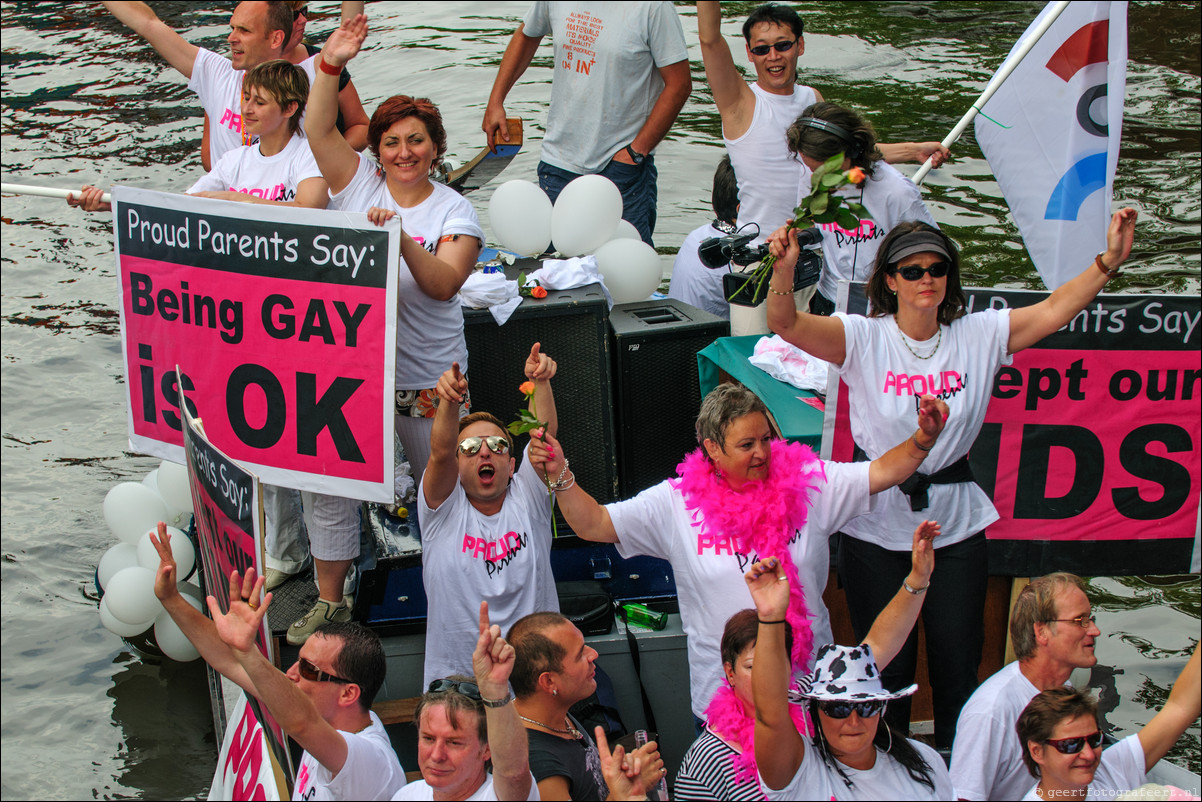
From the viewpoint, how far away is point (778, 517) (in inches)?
141

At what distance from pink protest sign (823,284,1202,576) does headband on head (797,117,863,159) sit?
72 cm

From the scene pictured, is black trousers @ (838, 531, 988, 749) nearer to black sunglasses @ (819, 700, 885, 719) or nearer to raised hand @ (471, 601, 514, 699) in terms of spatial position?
black sunglasses @ (819, 700, 885, 719)

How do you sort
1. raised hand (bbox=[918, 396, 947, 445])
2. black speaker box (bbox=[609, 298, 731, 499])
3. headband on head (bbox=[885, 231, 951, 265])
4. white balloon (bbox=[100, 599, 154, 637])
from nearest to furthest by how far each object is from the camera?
1. raised hand (bbox=[918, 396, 947, 445])
2. headband on head (bbox=[885, 231, 951, 265])
3. white balloon (bbox=[100, 599, 154, 637])
4. black speaker box (bbox=[609, 298, 731, 499])

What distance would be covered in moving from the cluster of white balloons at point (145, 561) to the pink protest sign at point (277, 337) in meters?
0.71

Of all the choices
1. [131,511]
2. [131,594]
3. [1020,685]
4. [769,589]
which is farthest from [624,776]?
[131,511]

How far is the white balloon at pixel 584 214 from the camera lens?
5617 mm

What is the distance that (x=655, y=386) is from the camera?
5.31 meters

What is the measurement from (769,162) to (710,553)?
217cm

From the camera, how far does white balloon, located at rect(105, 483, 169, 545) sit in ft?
17.8

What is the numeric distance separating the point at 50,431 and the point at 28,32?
357 inches

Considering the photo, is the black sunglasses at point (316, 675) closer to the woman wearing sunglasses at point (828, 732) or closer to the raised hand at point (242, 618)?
the raised hand at point (242, 618)

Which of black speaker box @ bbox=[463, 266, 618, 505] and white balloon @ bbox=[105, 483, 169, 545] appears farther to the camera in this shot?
white balloon @ bbox=[105, 483, 169, 545]

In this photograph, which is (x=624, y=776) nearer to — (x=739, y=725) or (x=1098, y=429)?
(x=739, y=725)

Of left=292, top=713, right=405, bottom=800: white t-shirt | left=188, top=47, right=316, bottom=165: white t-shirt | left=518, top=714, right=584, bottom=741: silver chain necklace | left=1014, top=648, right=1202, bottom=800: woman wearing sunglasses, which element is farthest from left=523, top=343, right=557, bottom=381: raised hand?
left=188, top=47, right=316, bottom=165: white t-shirt
